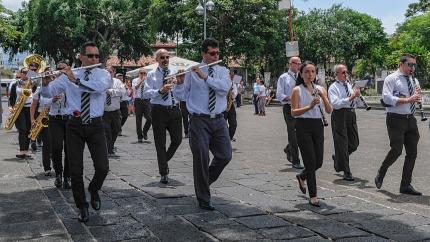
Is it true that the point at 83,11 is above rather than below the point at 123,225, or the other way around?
above

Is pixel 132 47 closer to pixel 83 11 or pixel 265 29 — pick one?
pixel 83 11

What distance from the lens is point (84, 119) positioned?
229 inches

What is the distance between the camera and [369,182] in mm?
8148

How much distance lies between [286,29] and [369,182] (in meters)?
38.0

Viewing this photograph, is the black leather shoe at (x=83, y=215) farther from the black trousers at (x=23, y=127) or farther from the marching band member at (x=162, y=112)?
the black trousers at (x=23, y=127)

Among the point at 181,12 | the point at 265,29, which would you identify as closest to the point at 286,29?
the point at 265,29

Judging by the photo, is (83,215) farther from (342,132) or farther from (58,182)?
(342,132)

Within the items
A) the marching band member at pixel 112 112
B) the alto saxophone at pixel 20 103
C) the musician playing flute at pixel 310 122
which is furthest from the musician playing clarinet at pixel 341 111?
the alto saxophone at pixel 20 103

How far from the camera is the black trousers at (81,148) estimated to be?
5828 mm

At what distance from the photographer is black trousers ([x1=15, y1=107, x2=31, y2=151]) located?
35.6 ft

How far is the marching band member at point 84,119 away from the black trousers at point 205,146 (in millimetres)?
1015

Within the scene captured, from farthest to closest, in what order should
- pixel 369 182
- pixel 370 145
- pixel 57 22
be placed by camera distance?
pixel 57 22, pixel 370 145, pixel 369 182

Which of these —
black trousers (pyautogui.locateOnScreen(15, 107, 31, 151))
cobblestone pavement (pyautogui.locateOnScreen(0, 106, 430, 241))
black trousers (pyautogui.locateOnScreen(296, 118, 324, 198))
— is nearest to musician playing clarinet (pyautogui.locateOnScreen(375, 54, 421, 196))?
cobblestone pavement (pyautogui.locateOnScreen(0, 106, 430, 241))

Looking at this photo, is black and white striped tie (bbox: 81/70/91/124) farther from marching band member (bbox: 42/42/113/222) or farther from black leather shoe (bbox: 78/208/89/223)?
black leather shoe (bbox: 78/208/89/223)
